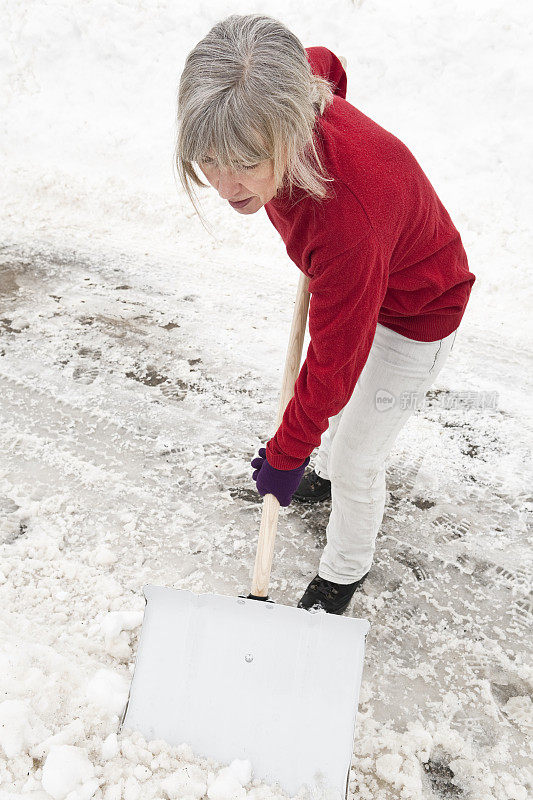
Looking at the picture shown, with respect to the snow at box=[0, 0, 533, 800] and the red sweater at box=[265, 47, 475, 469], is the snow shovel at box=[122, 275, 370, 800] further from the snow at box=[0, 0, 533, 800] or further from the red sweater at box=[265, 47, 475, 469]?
the red sweater at box=[265, 47, 475, 469]

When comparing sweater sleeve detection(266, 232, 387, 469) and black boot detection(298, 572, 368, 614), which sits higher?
sweater sleeve detection(266, 232, 387, 469)

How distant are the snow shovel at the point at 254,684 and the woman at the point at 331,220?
14.9 inches

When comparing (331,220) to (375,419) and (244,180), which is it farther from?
(375,419)

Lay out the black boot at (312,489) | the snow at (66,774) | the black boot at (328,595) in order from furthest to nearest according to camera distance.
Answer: the black boot at (312,489) → the black boot at (328,595) → the snow at (66,774)

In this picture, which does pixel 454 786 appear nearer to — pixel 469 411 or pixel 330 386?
pixel 330 386

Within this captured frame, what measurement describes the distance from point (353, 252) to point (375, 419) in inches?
26.1

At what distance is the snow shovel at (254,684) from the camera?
1604 mm

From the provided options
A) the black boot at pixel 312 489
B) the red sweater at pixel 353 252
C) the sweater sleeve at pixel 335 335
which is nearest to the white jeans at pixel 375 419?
the red sweater at pixel 353 252

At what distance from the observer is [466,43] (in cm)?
515

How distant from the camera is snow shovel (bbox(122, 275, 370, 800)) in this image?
63.1 inches

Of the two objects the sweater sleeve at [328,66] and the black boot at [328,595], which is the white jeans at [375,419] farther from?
the sweater sleeve at [328,66]

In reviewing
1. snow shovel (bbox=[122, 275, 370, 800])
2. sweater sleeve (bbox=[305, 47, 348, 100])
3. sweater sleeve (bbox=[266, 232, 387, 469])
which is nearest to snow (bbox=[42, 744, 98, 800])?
snow shovel (bbox=[122, 275, 370, 800])

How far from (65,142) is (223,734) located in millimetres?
5088

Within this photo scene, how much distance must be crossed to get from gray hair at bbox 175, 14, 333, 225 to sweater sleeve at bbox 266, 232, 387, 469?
0.55 ft
